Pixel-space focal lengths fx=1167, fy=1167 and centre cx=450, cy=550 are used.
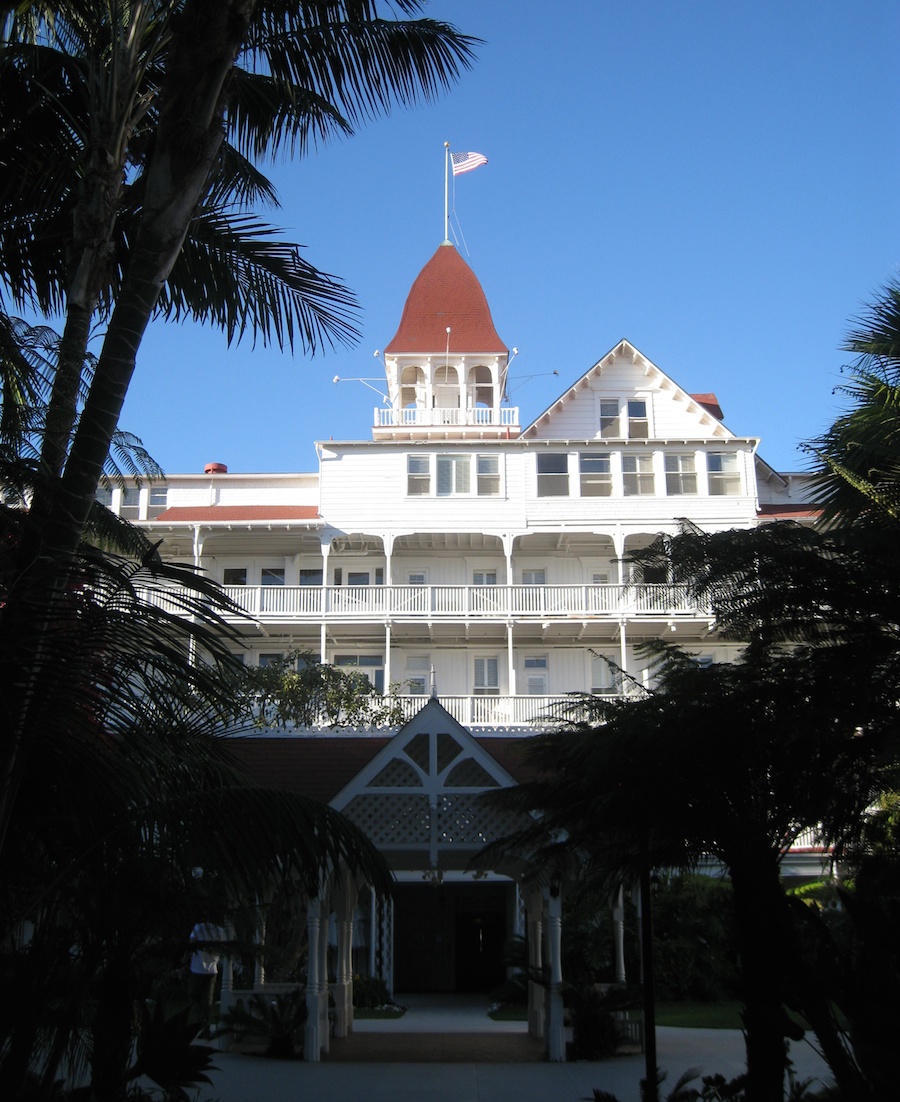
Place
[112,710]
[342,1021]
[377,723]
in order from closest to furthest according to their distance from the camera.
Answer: [112,710]
[342,1021]
[377,723]

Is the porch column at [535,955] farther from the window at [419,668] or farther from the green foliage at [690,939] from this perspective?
the window at [419,668]

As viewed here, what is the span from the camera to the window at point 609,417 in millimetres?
39219

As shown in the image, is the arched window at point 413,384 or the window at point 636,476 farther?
the arched window at point 413,384

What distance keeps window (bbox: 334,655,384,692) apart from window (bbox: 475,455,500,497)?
6416 mm

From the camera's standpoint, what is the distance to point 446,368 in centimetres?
4334

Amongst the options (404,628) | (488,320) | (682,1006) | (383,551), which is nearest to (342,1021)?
(682,1006)

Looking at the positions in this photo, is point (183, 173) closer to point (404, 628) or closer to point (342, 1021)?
point (342, 1021)

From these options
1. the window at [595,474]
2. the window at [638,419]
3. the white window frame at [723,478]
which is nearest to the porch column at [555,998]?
the window at [595,474]

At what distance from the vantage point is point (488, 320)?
43.3 metres

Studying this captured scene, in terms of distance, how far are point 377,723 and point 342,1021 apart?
29.2 feet

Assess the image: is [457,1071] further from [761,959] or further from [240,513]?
[240,513]

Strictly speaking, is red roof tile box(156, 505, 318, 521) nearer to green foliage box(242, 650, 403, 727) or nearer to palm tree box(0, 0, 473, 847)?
green foliage box(242, 650, 403, 727)

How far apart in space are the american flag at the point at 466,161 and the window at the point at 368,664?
19.9m

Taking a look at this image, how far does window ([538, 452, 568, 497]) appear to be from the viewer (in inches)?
1505
